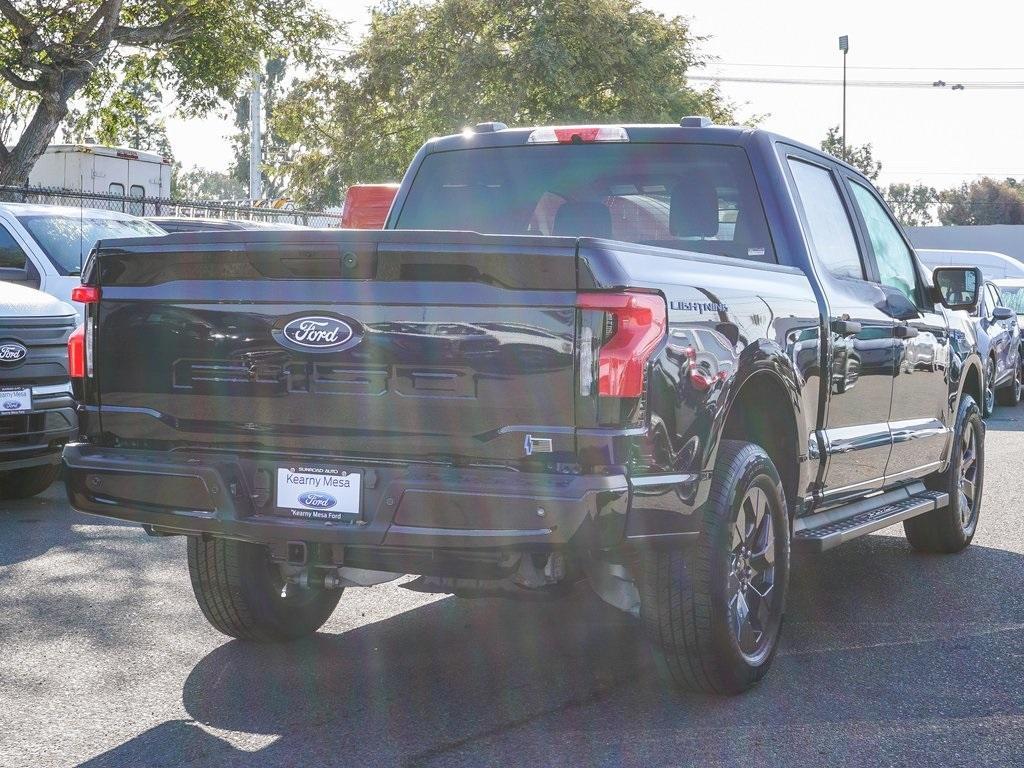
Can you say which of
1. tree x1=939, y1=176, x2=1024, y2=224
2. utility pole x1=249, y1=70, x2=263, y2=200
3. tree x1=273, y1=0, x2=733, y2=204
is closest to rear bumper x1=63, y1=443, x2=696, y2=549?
A: tree x1=273, y1=0, x2=733, y2=204

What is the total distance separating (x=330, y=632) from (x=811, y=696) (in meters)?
1.94

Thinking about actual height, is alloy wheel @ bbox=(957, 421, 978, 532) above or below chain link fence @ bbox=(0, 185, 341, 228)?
below

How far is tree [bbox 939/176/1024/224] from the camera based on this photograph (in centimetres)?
9581

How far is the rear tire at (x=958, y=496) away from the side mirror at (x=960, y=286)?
651 mm

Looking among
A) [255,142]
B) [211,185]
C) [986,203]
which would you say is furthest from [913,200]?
[255,142]

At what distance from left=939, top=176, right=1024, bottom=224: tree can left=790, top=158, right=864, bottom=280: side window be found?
9452 centimetres

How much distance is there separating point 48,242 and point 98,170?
52.6 ft

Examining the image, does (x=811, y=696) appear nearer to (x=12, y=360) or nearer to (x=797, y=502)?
(x=797, y=502)

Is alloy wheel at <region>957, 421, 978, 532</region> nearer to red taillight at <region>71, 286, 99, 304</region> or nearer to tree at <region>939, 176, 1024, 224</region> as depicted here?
red taillight at <region>71, 286, 99, 304</region>

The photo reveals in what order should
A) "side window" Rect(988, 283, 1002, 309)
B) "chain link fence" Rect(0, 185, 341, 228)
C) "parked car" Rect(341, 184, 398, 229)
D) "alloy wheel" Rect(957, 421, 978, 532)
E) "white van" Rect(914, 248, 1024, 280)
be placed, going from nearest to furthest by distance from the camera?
"alloy wheel" Rect(957, 421, 978, 532)
"parked car" Rect(341, 184, 398, 229)
"side window" Rect(988, 283, 1002, 309)
"chain link fence" Rect(0, 185, 341, 228)
"white van" Rect(914, 248, 1024, 280)

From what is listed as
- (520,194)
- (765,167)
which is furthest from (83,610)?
(765,167)

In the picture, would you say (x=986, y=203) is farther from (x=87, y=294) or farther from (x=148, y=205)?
Answer: (x=87, y=294)

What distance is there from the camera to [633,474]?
398 centimetres

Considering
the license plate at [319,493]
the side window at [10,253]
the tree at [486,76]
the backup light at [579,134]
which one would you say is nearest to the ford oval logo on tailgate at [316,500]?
the license plate at [319,493]
